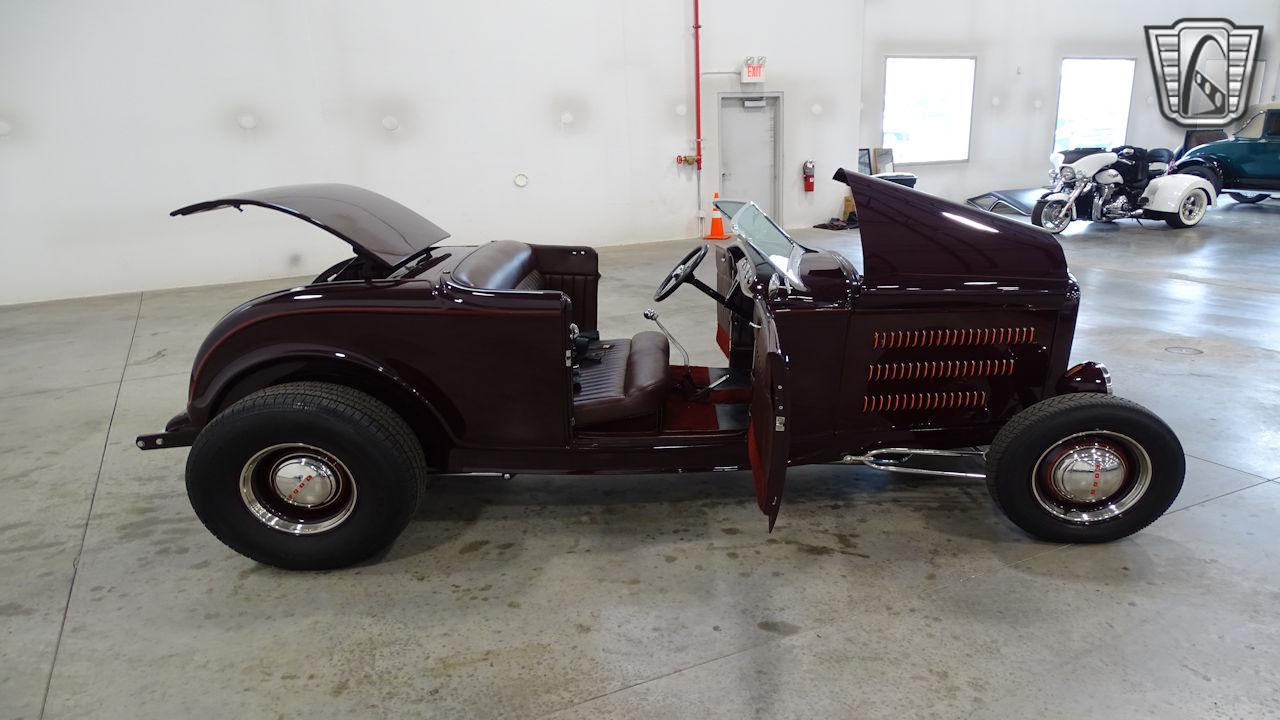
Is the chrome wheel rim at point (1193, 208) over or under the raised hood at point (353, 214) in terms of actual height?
under

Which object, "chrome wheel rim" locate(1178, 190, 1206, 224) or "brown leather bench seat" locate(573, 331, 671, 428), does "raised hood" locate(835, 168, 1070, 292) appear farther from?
"chrome wheel rim" locate(1178, 190, 1206, 224)

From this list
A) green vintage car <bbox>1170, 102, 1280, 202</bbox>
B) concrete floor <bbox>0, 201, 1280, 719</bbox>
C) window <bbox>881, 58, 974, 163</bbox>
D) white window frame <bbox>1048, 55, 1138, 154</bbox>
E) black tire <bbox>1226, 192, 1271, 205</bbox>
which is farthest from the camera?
white window frame <bbox>1048, 55, 1138, 154</bbox>

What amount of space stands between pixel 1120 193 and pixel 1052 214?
1277 mm

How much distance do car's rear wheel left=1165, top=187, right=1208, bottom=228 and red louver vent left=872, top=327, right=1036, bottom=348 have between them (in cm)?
935

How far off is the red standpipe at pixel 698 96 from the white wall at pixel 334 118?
10 cm

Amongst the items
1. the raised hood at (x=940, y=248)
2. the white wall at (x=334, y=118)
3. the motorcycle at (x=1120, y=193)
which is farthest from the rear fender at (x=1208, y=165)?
the raised hood at (x=940, y=248)

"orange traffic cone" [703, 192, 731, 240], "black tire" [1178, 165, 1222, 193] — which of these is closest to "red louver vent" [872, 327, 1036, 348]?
"orange traffic cone" [703, 192, 731, 240]

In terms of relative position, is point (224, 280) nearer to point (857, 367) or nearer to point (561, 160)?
point (561, 160)

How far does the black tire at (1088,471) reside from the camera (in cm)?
261

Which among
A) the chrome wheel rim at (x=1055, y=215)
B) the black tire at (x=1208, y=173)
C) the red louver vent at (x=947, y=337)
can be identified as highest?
the red louver vent at (x=947, y=337)

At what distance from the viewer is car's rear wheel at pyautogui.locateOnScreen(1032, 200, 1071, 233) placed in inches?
385

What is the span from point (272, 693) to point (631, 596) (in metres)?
1.07

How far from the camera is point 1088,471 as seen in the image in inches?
105

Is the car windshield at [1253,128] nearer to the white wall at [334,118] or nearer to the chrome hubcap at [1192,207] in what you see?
the chrome hubcap at [1192,207]
